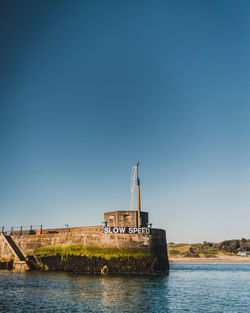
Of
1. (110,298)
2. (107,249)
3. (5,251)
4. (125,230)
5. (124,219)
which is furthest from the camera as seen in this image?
(5,251)

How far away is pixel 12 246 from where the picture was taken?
40.3m

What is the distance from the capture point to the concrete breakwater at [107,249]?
33.4 metres

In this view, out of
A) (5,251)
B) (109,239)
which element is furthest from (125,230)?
(5,251)

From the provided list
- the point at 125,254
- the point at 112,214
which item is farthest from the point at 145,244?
the point at 112,214

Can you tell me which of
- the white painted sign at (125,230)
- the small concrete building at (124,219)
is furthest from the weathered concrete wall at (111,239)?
Answer: the small concrete building at (124,219)

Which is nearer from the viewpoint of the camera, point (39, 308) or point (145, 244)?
point (39, 308)

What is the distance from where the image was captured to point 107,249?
3384 centimetres

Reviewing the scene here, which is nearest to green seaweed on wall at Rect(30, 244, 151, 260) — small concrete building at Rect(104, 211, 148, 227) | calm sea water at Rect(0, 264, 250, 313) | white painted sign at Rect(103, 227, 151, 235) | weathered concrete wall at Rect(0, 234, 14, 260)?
white painted sign at Rect(103, 227, 151, 235)

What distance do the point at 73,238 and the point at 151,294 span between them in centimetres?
1793

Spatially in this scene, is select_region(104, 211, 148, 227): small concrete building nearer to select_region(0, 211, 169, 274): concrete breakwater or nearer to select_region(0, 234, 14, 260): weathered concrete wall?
select_region(0, 211, 169, 274): concrete breakwater

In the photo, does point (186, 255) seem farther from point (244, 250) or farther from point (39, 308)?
point (39, 308)

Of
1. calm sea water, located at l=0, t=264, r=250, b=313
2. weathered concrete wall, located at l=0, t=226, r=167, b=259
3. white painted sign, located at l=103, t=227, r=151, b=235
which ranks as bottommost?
calm sea water, located at l=0, t=264, r=250, b=313

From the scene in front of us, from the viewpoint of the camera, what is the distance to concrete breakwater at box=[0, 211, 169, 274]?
3338 cm

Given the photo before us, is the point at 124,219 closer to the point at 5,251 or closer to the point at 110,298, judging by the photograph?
the point at 110,298
